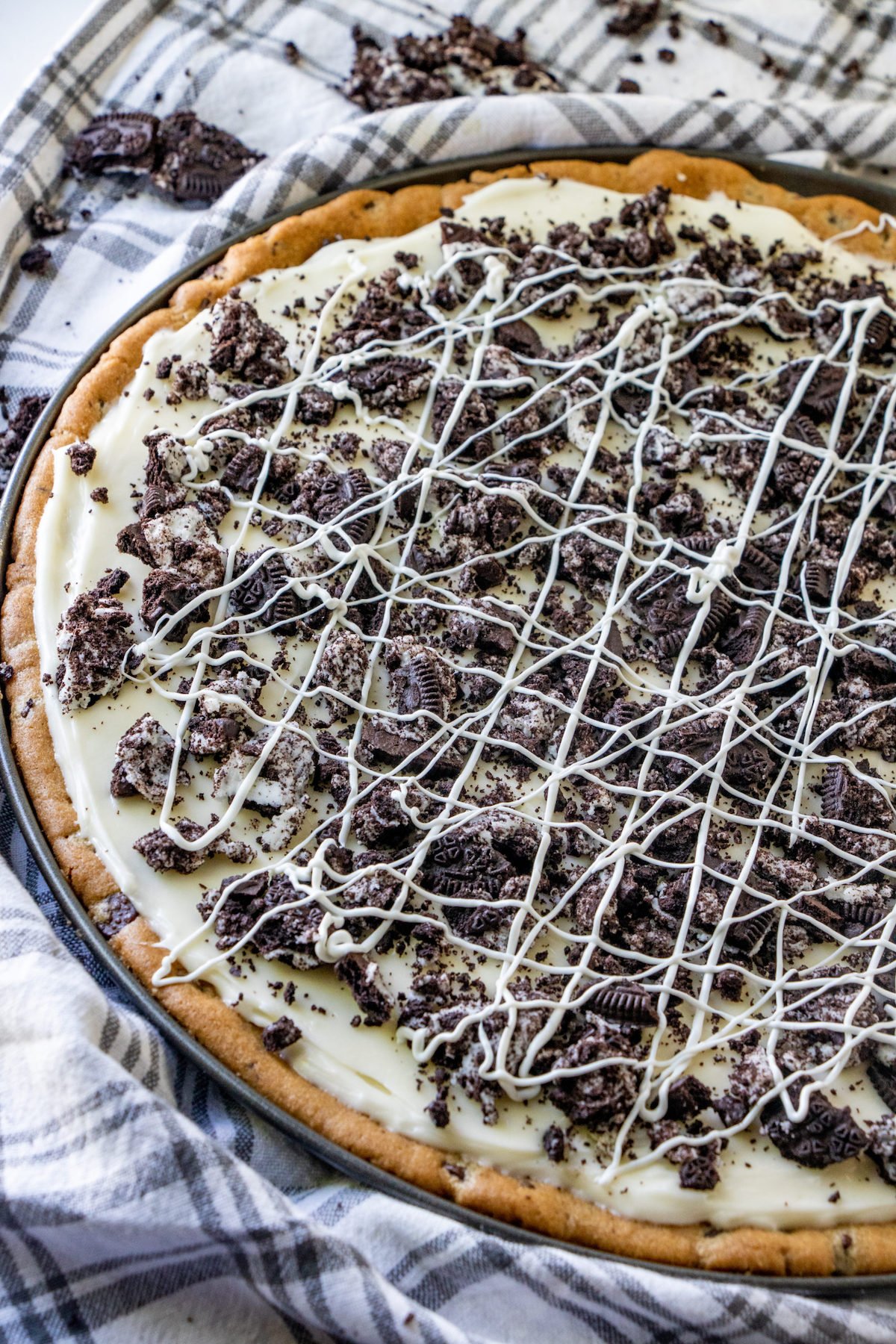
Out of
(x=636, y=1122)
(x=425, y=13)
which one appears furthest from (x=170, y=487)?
(x=425, y=13)

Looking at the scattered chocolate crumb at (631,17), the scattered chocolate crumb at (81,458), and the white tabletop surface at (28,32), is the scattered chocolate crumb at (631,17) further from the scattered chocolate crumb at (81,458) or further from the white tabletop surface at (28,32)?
the scattered chocolate crumb at (81,458)

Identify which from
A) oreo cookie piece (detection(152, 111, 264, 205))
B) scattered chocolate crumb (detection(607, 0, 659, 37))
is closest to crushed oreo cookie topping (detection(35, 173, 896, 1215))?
oreo cookie piece (detection(152, 111, 264, 205))

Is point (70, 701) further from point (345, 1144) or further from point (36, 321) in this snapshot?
point (36, 321)

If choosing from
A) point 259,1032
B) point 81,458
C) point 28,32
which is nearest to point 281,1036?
point 259,1032

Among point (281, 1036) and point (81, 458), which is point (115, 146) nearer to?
point (81, 458)

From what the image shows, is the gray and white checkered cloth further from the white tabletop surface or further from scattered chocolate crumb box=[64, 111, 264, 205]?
the white tabletop surface

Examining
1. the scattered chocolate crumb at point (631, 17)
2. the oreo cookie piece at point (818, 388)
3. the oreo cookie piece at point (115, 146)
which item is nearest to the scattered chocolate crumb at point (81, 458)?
the oreo cookie piece at point (115, 146)
